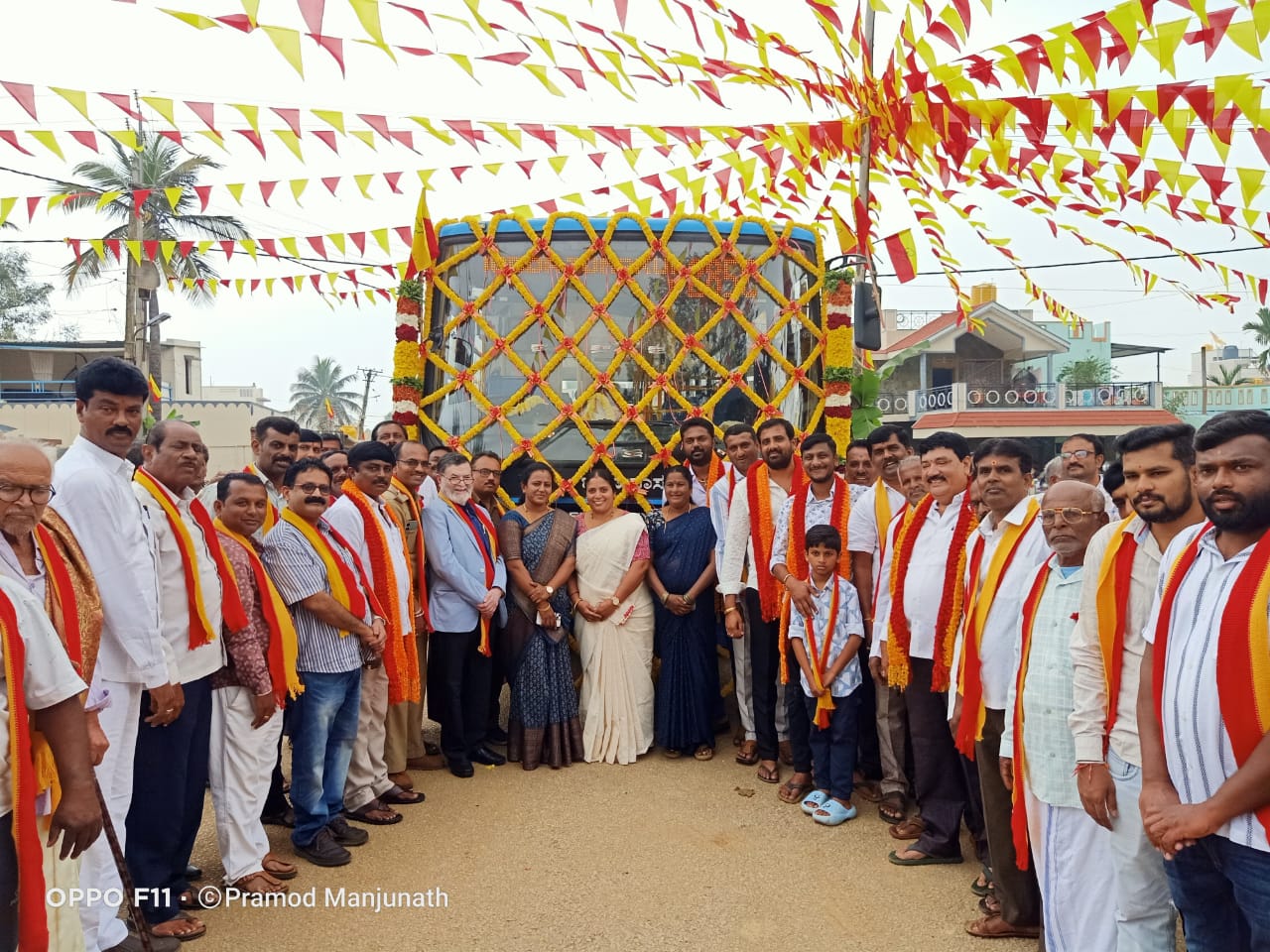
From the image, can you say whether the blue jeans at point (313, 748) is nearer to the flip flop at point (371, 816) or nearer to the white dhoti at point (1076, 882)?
the flip flop at point (371, 816)

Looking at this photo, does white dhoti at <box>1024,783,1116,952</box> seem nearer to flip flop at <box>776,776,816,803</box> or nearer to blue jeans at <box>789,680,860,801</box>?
blue jeans at <box>789,680,860,801</box>

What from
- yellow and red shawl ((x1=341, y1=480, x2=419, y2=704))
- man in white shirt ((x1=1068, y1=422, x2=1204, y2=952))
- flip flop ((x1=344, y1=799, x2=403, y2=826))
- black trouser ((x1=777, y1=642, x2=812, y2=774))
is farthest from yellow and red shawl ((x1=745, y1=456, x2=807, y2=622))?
man in white shirt ((x1=1068, y1=422, x2=1204, y2=952))

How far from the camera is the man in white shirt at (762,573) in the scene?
4645mm

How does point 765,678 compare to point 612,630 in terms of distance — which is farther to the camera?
point 612,630

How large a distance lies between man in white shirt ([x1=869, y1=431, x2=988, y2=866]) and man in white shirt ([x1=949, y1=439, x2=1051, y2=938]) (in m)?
0.39

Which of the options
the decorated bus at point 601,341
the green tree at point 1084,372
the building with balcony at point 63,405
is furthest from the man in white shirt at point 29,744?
the green tree at point 1084,372

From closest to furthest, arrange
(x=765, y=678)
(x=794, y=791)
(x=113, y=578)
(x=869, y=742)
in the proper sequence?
(x=113, y=578) → (x=794, y=791) → (x=869, y=742) → (x=765, y=678)

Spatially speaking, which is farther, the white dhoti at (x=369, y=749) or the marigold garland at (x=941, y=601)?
the white dhoti at (x=369, y=749)

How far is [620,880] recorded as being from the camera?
3488 mm

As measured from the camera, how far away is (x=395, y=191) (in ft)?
23.3

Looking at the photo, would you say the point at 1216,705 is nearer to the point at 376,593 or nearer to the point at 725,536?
the point at 725,536

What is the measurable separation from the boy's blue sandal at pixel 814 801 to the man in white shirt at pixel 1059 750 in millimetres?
1476

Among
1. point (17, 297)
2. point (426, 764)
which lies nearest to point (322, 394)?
point (17, 297)

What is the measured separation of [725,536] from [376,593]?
1.75 metres
